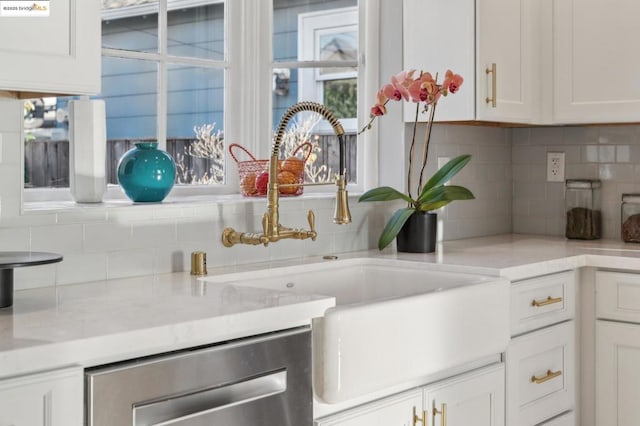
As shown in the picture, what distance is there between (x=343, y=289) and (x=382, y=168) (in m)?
Result: 0.70

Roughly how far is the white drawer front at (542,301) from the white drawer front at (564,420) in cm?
34

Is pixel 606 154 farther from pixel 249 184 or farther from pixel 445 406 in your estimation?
pixel 445 406

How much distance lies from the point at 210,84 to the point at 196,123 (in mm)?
160

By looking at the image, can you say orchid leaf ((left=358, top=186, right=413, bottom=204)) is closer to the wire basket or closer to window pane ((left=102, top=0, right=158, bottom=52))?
the wire basket

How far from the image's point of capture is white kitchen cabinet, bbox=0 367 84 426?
1408 millimetres

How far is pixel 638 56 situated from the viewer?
323cm

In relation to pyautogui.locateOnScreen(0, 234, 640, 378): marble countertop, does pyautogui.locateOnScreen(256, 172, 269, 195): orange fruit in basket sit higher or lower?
higher

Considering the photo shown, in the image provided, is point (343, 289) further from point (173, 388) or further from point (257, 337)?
point (173, 388)

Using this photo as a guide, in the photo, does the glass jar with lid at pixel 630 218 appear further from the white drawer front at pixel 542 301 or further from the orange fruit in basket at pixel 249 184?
the orange fruit in basket at pixel 249 184

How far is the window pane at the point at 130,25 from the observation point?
2.69 metres

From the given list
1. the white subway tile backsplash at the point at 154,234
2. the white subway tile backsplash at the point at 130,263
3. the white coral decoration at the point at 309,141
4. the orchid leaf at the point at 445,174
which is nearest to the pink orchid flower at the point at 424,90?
the orchid leaf at the point at 445,174

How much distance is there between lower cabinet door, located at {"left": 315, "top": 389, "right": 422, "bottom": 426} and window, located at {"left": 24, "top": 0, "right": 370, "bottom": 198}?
1101mm

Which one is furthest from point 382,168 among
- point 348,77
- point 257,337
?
point 257,337

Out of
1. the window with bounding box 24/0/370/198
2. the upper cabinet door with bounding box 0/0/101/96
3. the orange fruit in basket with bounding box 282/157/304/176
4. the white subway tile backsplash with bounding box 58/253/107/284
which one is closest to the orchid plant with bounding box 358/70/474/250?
the orange fruit in basket with bounding box 282/157/304/176
